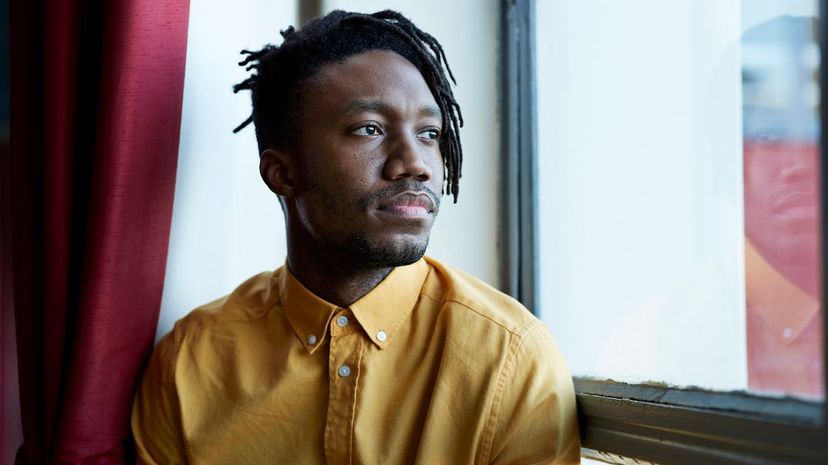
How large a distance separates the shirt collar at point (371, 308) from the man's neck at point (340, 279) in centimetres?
1

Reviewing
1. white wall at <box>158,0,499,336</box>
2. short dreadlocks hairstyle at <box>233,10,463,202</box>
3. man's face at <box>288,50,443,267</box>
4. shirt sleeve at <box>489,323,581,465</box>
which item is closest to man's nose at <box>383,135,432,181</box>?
man's face at <box>288,50,443,267</box>

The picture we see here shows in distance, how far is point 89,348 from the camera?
1.22 m

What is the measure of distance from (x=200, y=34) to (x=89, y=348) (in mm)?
539

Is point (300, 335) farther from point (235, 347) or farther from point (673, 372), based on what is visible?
point (673, 372)

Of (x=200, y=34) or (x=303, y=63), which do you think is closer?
(x=303, y=63)

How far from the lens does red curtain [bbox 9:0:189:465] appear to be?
1.23 m

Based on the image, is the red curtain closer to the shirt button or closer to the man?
the man

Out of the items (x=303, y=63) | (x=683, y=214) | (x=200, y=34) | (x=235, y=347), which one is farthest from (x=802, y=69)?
(x=200, y=34)

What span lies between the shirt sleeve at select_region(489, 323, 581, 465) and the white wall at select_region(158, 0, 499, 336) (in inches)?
16.1

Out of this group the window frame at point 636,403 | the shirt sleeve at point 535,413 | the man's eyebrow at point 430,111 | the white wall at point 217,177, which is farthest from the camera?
the white wall at point 217,177

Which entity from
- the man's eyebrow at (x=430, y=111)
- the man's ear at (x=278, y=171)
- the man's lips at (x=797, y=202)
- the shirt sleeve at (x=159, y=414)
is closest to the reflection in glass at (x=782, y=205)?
the man's lips at (x=797, y=202)

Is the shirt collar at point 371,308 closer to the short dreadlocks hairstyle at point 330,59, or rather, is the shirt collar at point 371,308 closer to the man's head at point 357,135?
the man's head at point 357,135

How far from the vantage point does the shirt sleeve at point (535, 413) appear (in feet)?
3.54

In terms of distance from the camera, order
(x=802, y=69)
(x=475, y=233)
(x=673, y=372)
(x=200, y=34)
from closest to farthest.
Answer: (x=802, y=69) < (x=673, y=372) < (x=200, y=34) < (x=475, y=233)
